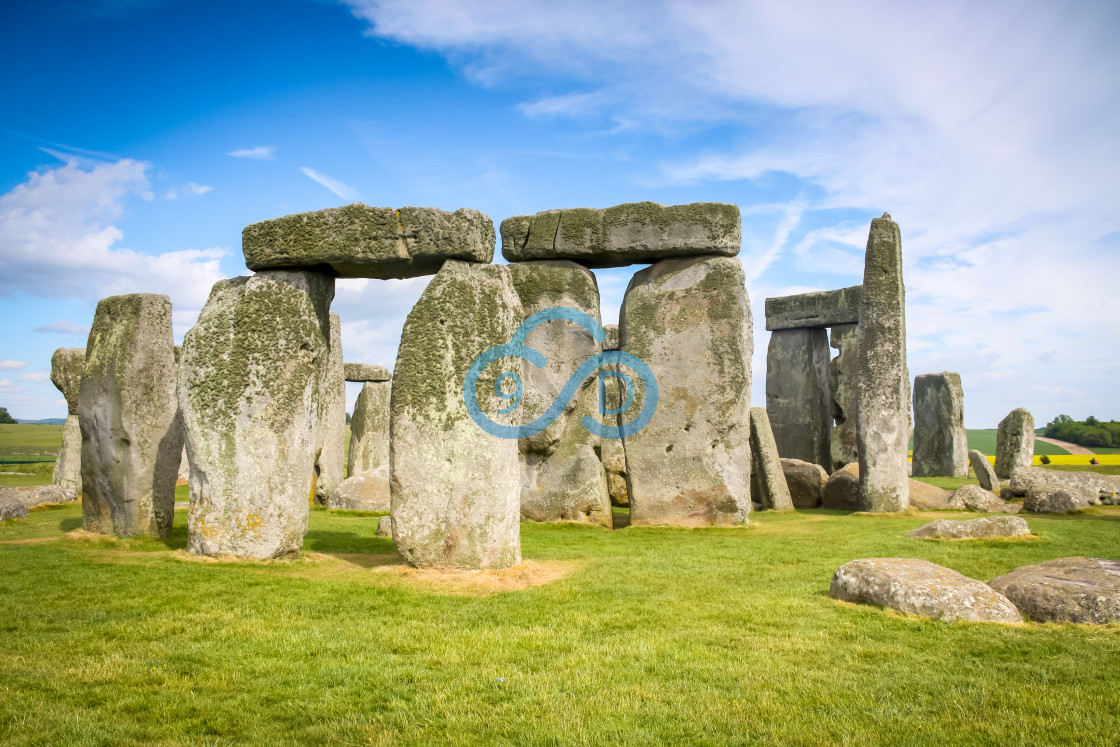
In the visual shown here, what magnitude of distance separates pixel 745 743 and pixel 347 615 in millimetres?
3061

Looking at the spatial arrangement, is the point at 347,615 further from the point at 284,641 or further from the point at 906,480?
the point at 906,480

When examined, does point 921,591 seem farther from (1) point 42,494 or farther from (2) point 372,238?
(1) point 42,494

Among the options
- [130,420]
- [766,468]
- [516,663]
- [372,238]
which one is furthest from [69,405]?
[516,663]

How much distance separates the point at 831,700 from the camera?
11.7ft

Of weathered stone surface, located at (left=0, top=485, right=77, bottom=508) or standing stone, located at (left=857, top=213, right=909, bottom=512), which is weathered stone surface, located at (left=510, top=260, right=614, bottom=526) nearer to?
standing stone, located at (left=857, top=213, right=909, bottom=512)

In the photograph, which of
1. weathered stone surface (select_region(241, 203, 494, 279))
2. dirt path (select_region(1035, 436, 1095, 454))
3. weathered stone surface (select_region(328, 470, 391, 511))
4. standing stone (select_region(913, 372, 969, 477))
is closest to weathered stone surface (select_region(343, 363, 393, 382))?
weathered stone surface (select_region(328, 470, 391, 511))

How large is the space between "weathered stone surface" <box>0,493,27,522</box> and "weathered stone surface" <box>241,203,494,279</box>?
637 cm

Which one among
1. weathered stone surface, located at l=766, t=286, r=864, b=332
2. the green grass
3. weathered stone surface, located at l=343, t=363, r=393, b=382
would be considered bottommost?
the green grass

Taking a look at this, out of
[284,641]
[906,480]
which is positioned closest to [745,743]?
[284,641]

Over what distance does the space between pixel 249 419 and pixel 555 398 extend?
17.5ft

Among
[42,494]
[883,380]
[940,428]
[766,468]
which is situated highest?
[883,380]

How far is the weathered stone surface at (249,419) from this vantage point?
7051mm

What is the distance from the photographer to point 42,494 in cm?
1254

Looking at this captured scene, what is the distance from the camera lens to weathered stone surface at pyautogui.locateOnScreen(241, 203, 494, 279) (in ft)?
22.8
